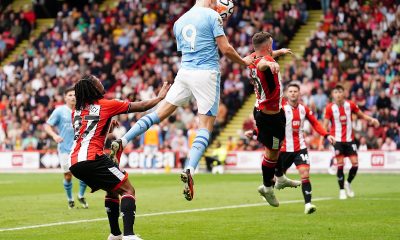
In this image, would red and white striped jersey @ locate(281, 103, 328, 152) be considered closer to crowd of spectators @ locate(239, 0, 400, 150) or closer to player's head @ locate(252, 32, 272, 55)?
player's head @ locate(252, 32, 272, 55)

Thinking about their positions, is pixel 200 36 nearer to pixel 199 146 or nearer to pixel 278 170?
pixel 199 146

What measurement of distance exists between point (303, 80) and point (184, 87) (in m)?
23.2

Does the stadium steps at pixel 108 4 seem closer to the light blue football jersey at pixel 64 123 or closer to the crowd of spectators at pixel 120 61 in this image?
the crowd of spectators at pixel 120 61

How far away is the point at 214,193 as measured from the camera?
21719 millimetres

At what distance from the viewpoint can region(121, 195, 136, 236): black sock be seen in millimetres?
10734

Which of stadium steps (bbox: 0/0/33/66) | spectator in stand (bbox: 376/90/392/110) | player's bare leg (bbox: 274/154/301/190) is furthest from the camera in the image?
stadium steps (bbox: 0/0/33/66)

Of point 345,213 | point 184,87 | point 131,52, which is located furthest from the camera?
point 131,52

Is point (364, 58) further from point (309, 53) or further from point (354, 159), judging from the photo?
point (354, 159)

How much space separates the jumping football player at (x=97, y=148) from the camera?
10.9m

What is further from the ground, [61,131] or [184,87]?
[184,87]

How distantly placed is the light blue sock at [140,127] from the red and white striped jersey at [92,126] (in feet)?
2.07

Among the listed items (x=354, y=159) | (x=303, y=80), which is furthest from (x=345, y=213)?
(x=303, y=80)

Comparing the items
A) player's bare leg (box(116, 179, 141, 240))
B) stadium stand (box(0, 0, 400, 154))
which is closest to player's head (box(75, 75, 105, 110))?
player's bare leg (box(116, 179, 141, 240))

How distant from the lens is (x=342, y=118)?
2144 centimetres
